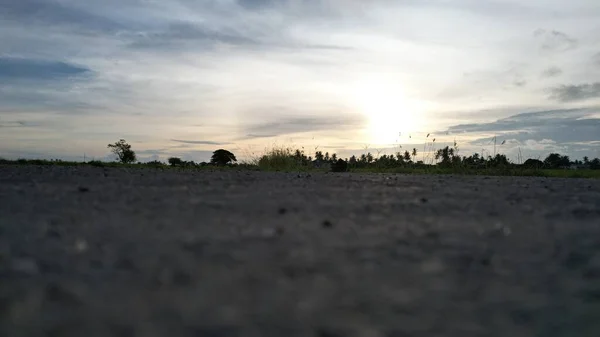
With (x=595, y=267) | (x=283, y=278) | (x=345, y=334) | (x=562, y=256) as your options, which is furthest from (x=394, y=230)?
(x=345, y=334)

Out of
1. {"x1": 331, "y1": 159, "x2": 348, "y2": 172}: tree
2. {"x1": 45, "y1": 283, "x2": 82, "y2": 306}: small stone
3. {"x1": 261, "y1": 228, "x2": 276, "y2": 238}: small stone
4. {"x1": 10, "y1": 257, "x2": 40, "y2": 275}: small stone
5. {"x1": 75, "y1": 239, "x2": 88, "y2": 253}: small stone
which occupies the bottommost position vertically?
{"x1": 45, "y1": 283, "x2": 82, "y2": 306}: small stone

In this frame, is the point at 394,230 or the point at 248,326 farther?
the point at 394,230

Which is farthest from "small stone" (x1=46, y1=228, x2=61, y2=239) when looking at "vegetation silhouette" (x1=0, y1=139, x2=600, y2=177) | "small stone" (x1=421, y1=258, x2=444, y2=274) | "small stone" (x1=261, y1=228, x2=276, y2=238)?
"vegetation silhouette" (x1=0, y1=139, x2=600, y2=177)

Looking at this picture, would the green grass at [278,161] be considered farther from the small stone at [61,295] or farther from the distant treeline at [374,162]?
the small stone at [61,295]

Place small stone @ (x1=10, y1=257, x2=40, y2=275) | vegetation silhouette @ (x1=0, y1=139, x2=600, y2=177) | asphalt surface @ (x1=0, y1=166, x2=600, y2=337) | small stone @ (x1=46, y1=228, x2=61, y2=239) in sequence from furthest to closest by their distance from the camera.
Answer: vegetation silhouette @ (x1=0, y1=139, x2=600, y2=177), small stone @ (x1=46, y1=228, x2=61, y2=239), small stone @ (x1=10, y1=257, x2=40, y2=275), asphalt surface @ (x1=0, y1=166, x2=600, y2=337)

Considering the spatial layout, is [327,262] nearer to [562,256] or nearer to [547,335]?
[547,335]

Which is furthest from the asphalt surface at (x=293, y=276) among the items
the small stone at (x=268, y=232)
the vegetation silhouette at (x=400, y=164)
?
the vegetation silhouette at (x=400, y=164)

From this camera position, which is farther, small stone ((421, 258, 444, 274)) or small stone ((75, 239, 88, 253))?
small stone ((75, 239, 88, 253))

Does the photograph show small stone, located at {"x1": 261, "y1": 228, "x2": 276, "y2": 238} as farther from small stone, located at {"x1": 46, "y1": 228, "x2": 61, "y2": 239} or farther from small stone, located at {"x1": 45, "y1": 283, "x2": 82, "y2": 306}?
small stone, located at {"x1": 45, "y1": 283, "x2": 82, "y2": 306}

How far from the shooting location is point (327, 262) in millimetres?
1559

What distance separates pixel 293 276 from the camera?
137 cm

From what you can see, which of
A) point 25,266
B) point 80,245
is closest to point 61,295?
point 25,266

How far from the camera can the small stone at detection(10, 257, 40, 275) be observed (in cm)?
139

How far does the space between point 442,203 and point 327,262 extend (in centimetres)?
239
